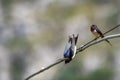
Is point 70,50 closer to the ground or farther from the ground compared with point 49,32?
farther from the ground

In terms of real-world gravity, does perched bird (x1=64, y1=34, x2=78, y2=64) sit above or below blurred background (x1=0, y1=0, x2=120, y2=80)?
above

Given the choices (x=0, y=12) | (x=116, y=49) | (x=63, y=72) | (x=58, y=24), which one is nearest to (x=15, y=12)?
(x=0, y=12)

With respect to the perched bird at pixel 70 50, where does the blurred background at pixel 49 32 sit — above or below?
below

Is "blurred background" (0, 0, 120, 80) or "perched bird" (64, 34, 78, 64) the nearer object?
"perched bird" (64, 34, 78, 64)

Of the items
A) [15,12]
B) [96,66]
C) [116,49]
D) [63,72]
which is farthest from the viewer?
[15,12]

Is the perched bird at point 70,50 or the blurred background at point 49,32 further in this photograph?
the blurred background at point 49,32

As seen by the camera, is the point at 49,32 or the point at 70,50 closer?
the point at 70,50

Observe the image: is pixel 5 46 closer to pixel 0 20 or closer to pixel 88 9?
pixel 0 20

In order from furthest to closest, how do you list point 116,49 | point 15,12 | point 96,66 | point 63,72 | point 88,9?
point 15,12 < point 88,9 < point 116,49 < point 96,66 < point 63,72
